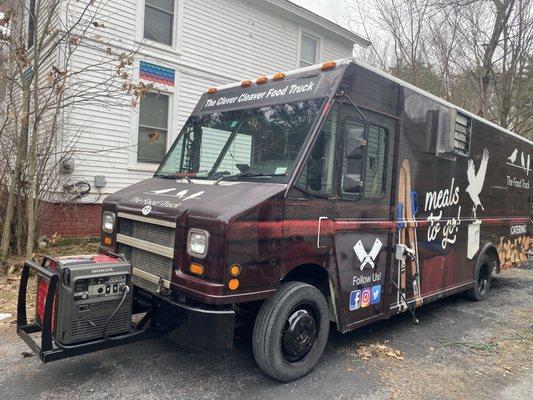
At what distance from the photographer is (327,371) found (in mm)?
4031

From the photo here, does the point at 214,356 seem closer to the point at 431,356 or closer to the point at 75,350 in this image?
the point at 75,350

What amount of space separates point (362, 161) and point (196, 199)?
1.68 meters

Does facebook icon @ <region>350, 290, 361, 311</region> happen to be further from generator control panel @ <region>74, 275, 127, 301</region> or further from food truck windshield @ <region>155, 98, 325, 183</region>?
generator control panel @ <region>74, 275, 127, 301</region>

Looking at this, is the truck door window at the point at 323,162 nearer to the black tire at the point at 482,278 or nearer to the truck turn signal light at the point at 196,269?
the truck turn signal light at the point at 196,269

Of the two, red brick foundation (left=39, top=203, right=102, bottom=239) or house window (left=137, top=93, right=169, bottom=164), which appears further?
house window (left=137, top=93, right=169, bottom=164)

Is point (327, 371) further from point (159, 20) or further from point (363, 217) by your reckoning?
point (159, 20)

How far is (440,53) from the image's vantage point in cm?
1471

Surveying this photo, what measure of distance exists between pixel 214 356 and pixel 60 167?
589 cm

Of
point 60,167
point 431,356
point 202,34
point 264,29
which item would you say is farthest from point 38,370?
point 264,29

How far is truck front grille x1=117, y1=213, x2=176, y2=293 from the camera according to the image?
140 inches

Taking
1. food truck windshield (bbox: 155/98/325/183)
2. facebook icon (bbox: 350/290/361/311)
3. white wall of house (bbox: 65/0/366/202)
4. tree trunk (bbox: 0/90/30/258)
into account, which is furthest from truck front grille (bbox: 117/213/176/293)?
white wall of house (bbox: 65/0/366/202)

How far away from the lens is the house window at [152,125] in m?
10.0

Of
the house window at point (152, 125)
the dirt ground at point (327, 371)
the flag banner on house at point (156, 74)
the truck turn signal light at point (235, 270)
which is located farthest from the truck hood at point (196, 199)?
the flag banner on house at point (156, 74)

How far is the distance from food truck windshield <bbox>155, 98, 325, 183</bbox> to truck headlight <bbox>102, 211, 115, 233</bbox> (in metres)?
0.71
